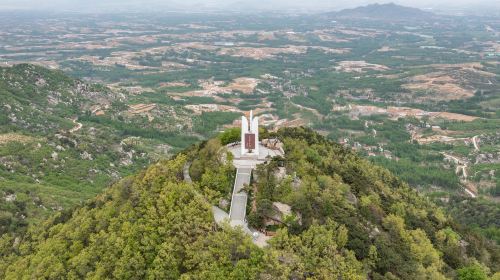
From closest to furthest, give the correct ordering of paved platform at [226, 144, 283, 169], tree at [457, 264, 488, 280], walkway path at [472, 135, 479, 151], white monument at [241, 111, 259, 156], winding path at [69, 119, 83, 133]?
tree at [457, 264, 488, 280] → paved platform at [226, 144, 283, 169] → white monument at [241, 111, 259, 156] → winding path at [69, 119, 83, 133] → walkway path at [472, 135, 479, 151]

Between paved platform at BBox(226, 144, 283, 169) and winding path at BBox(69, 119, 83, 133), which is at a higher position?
paved platform at BBox(226, 144, 283, 169)

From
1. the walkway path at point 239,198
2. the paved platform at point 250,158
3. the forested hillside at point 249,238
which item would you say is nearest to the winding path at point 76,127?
the forested hillside at point 249,238

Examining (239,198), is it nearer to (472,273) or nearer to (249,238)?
(249,238)

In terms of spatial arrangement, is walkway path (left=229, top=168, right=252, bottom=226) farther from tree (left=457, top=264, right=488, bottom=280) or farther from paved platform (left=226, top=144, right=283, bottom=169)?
tree (left=457, top=264, right=488, bottom=280)

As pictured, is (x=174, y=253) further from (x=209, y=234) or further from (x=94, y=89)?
(x=94, y=89)

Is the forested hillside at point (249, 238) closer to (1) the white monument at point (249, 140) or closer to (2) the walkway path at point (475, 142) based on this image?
(1) the white monument at point (249, 140)

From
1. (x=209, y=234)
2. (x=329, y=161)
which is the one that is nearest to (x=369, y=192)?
(x=329, y=161)

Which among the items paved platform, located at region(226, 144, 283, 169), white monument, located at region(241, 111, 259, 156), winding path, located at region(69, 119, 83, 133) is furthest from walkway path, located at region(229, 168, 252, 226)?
winding path, located at region(69, 119, 83, 133)

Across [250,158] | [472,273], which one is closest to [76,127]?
[250,158]
